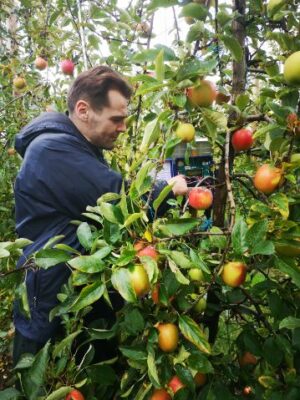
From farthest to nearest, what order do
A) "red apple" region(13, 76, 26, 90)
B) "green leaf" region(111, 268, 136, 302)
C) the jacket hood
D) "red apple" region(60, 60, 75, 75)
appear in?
"red apple" region(13, 76, 26, 90) < "red apple" region(60, 60, 75, 75) < the jacket hood < "green leaf" region(111, 268, 136, 302)

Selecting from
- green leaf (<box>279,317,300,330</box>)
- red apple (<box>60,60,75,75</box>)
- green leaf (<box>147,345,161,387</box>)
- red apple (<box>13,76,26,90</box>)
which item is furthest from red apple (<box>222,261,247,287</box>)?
red apple (<box>13,76,26,90</box>)

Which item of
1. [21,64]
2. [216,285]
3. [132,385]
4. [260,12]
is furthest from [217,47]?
[21,64]

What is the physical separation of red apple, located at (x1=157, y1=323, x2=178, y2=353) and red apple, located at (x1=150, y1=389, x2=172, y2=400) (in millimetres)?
113

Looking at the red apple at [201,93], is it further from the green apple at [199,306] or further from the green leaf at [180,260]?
the green apple at [199,306]

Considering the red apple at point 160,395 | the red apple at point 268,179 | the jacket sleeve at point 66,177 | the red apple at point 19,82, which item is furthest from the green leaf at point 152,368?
the red apple at point 19,82

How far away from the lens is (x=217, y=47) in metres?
1.13

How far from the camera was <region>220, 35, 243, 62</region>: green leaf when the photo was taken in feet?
2.92

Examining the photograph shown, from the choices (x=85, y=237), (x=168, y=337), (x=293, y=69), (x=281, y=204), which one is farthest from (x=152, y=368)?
(x=293, y=69)

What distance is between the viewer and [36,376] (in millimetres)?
844

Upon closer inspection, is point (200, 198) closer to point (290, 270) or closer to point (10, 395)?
point (290, 270)

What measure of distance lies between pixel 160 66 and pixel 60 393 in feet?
2.36

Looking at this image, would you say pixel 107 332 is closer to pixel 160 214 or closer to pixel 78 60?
pixel 160 214

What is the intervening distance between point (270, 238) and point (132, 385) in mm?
485

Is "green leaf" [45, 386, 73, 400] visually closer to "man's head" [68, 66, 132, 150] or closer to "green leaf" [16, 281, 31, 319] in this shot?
"green leaf" [16, 281, 31, 319]
